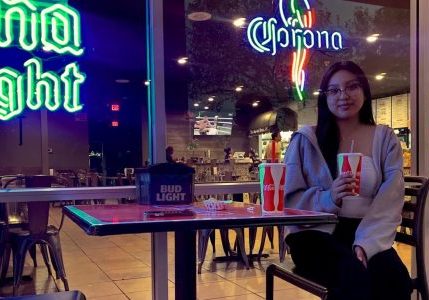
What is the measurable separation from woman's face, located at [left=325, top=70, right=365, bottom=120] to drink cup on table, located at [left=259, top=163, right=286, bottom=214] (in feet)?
2.44

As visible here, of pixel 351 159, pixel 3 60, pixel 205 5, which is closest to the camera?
pixel 351 159

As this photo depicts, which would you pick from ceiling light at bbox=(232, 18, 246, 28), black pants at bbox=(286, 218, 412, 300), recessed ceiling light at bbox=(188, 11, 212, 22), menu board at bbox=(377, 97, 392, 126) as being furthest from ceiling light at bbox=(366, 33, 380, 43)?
black pants at bbox=(286, 218, 412, 300)

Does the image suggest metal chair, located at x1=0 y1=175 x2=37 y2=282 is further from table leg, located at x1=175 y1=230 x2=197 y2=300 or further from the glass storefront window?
table leg, located at x1=175 y1=230 x2=197 y2=300

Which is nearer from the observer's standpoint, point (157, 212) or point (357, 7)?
point (157, 212)

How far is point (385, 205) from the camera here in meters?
1.95

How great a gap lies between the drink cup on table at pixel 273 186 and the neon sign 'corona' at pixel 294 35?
203 cm

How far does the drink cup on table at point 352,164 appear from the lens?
1.65 meters

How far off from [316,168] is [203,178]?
102cm

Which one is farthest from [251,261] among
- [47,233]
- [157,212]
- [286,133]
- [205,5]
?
[157,212]

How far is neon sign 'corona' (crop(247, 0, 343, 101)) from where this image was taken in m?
3.37

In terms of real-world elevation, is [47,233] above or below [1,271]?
above

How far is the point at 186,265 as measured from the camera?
1.70 meters

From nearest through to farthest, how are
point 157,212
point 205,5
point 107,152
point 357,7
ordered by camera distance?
point 157,212 < point 107,152 < point 205,5 < point 357,7

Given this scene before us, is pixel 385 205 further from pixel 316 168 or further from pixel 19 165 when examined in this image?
pixel 19 165
